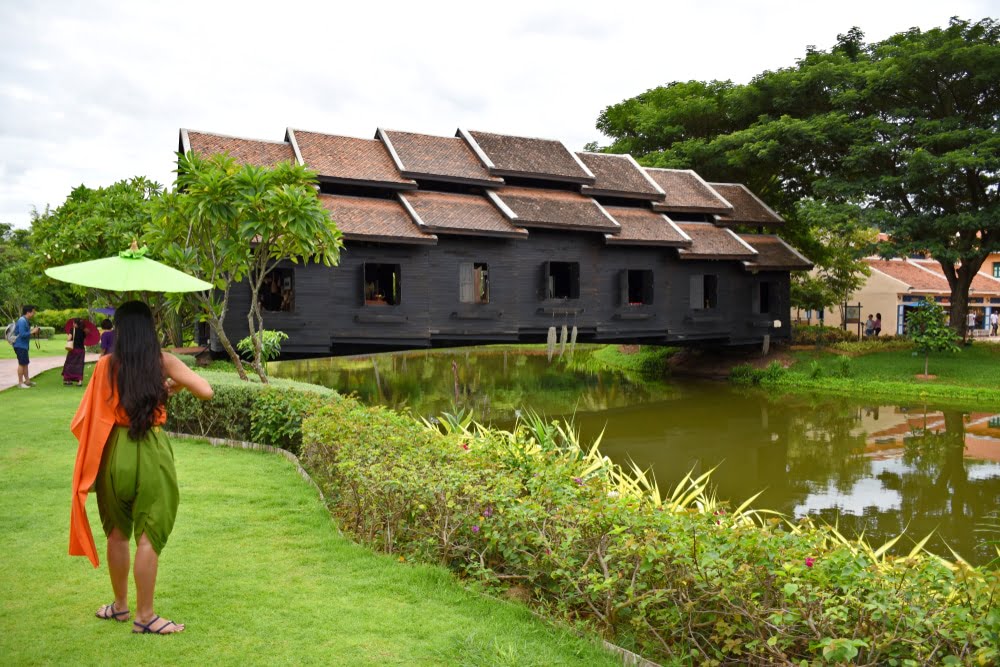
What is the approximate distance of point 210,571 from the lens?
4766mm

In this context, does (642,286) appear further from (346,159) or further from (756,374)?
(346,159)

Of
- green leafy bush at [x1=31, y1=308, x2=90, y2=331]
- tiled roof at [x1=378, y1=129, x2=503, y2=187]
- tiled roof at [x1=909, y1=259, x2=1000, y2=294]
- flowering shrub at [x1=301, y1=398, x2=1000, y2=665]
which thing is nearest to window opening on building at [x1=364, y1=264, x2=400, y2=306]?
tiled roof at [x1=378, y1=129, x2=503, y2=187]

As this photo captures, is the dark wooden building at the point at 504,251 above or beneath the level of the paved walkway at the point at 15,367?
above

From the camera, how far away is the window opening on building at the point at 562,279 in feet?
64.7

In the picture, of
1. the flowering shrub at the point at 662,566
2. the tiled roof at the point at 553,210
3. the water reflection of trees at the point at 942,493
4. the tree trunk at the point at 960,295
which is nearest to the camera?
the flowering shrub at the point at 662,566

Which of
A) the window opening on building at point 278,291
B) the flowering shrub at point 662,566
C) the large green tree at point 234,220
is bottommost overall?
the flowering shrub at point 662,566

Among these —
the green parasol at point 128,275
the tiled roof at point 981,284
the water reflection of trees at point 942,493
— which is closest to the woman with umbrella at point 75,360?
the green parasol at point 128,275

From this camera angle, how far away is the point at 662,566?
376 cm

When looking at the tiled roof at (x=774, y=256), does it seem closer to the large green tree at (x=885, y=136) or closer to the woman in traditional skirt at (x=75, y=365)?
the large green tree at (x=885, y=136)

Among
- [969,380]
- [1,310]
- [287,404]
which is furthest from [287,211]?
[1,310]

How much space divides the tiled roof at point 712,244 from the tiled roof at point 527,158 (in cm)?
381

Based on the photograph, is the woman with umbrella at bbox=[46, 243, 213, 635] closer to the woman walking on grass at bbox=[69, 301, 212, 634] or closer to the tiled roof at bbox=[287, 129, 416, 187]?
the woman walking on grass at bbox=[69, 301, 212, 634]

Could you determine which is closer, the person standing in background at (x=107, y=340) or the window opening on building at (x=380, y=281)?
the person standing in background at (x=107, y=340)

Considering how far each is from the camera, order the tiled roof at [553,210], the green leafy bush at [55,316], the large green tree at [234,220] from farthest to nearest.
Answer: the green leafy bush at [55,316], the tiled roof at [553,210], the large green tree at [234,220]
